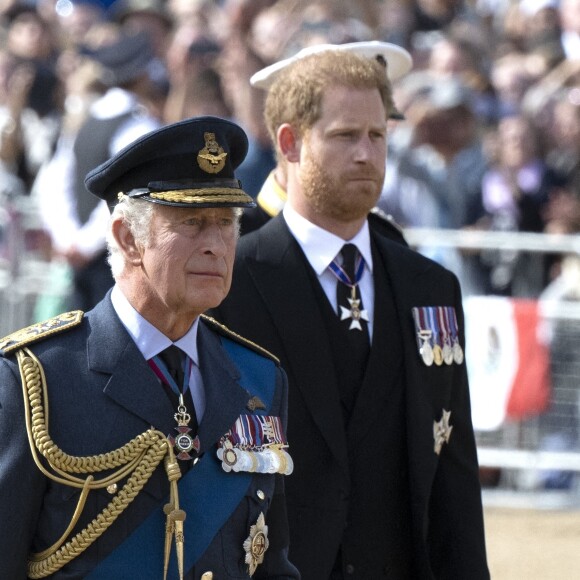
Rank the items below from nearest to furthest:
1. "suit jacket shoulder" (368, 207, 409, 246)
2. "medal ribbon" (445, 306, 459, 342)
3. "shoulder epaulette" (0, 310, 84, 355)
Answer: "shoulder epaulette" (0, 310, 84, 355) < "medal ribbon" (445, 306, 459, 342) < "suit jacket shoulder" (368, 207, 409, 246)

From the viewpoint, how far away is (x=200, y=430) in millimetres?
3328

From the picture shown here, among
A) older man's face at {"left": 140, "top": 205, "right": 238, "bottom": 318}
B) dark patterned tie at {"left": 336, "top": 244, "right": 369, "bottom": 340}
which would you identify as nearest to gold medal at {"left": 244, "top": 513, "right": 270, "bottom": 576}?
older man's face at {"left": 140, "top": 205, "right": 238, "bottom": 318}

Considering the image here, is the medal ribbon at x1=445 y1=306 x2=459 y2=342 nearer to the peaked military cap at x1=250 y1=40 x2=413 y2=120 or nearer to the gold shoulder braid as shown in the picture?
the peaked military cap at x1=250 y1=40 x2=413 y2=120

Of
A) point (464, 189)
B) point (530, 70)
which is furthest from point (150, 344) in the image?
point (530, 70)

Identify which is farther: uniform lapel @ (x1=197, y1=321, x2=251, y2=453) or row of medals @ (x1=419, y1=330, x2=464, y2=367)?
row of medals @ (x1=419, y1=330, x2=464, y2=367)

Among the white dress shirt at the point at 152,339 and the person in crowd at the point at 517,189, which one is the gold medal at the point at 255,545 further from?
the person in crowd at the point at 517,189

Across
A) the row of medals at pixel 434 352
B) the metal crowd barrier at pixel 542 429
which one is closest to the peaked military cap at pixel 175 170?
the row of medals at pixel 434 352

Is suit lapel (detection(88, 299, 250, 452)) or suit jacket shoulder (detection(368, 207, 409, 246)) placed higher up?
suit jacket shoulder (detection(368, 207, 409, 246))

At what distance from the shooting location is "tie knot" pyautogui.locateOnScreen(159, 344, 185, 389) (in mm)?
3379

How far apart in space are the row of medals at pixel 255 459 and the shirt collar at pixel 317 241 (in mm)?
1253

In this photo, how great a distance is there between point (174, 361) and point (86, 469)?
35 cm

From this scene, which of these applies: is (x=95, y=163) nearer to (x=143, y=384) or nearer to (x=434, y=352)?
(x=434, y=352)

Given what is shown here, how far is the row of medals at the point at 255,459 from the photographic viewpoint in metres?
3.36

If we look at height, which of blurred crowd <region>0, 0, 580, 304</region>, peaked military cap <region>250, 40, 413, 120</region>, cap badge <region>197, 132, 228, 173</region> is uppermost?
blurred crowd <region>0, 0, 580, 304</region>
